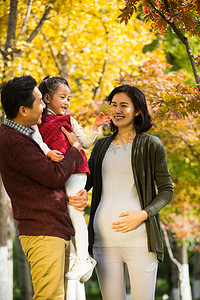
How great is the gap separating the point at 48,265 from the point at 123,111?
50.6 inches

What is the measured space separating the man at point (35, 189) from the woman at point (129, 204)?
435 mm

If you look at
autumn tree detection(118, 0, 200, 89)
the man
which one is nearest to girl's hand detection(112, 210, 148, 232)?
the man

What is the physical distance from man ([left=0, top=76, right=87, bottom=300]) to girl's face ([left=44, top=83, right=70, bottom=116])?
12.4 inches

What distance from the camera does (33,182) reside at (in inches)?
106

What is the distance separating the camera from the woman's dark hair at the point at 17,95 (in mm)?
2705

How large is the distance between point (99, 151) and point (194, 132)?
510 cm

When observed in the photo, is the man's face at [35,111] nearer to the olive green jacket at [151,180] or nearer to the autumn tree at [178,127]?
the olive green jacket at [151,180]

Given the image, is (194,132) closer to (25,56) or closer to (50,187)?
(25,56)

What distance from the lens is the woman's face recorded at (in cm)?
328

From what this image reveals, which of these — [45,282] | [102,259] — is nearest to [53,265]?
[45,282]

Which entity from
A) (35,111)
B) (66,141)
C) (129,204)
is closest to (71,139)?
(66,141)

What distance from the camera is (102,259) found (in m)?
3.16

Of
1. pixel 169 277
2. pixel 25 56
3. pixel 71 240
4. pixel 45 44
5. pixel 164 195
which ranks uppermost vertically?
pixel 45 44

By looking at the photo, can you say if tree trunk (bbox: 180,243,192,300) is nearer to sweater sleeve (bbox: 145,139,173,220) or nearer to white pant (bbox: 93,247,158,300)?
white pant (bbox: 93,247,158,300)
